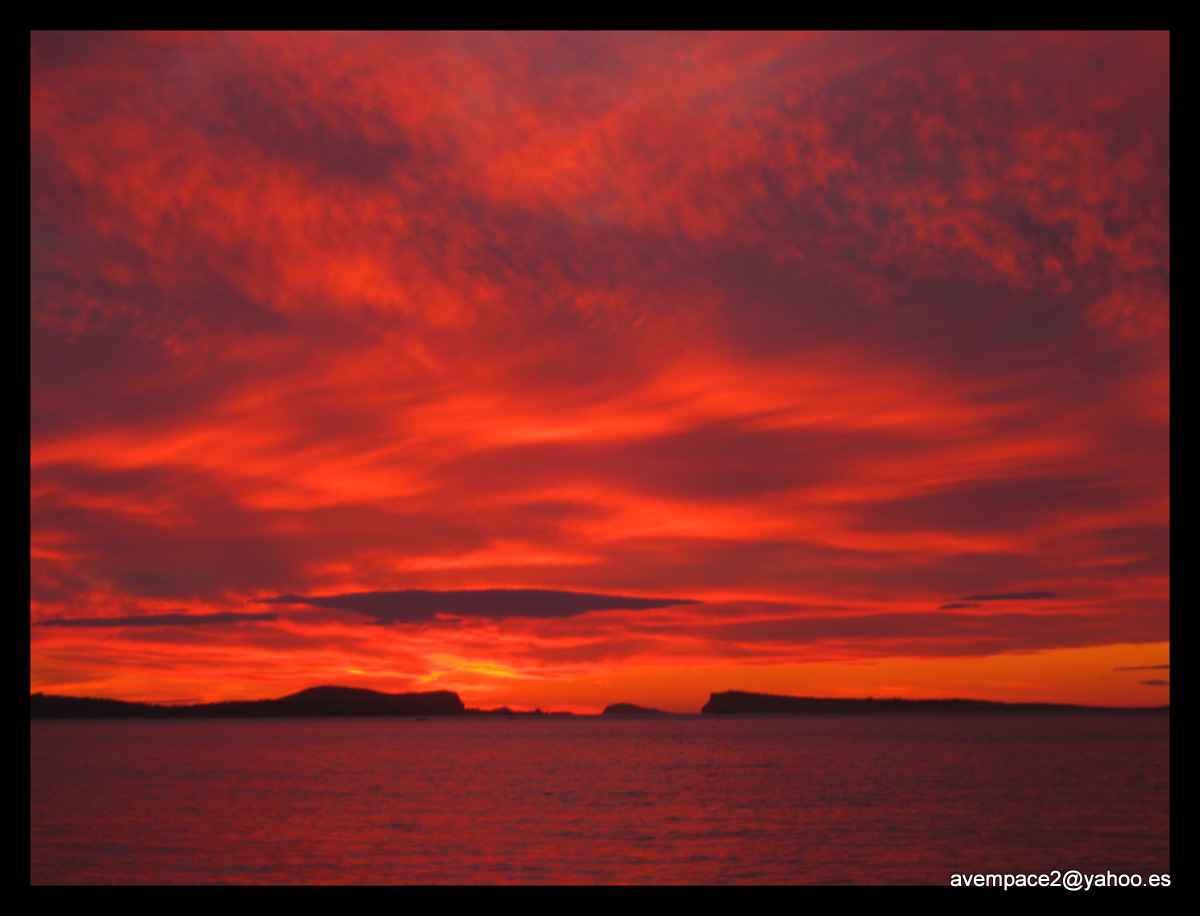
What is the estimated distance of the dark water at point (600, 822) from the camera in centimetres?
4159

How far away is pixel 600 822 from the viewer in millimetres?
57438

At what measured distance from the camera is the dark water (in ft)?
136
